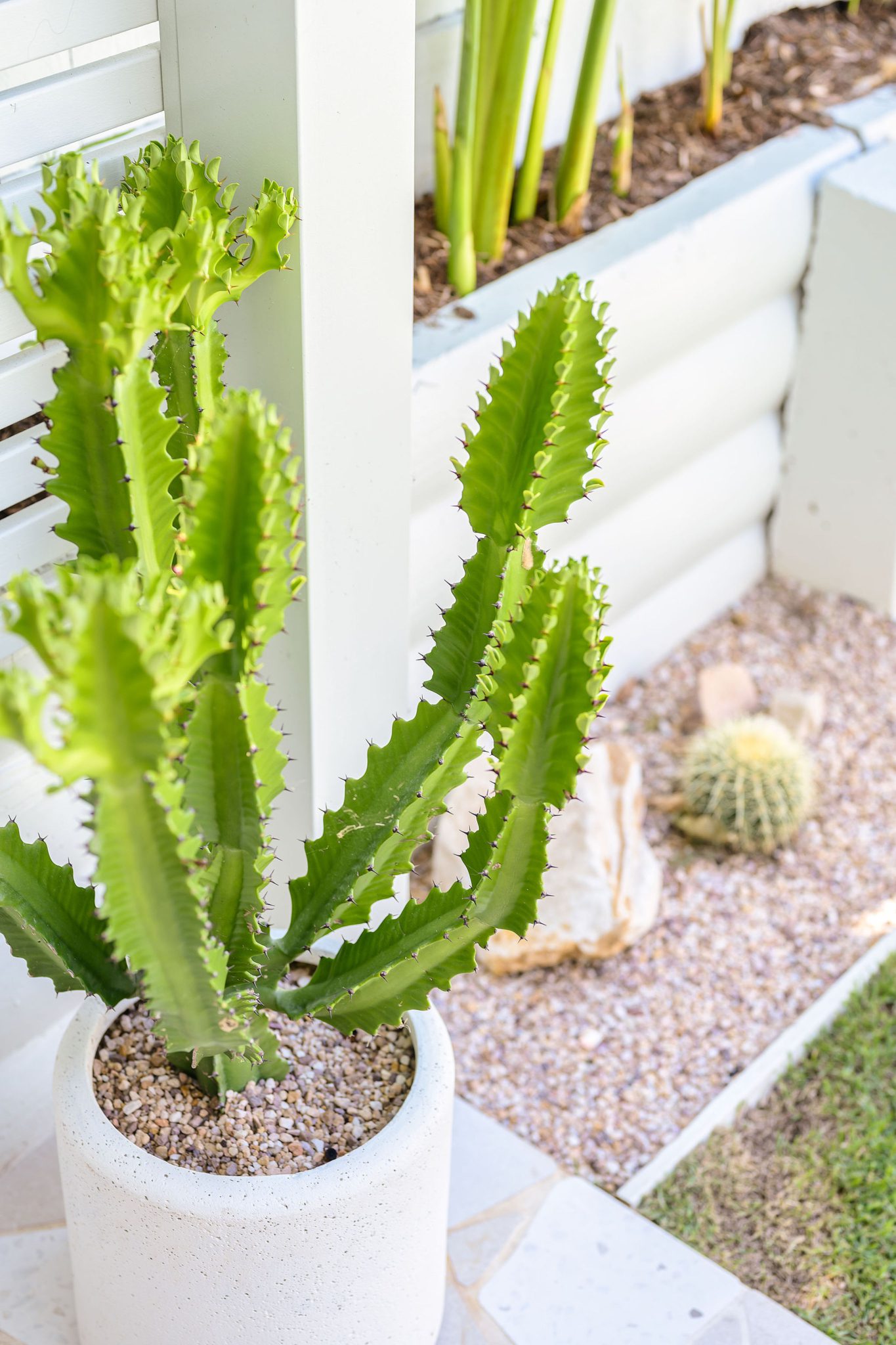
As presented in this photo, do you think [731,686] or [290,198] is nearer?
[290,198]

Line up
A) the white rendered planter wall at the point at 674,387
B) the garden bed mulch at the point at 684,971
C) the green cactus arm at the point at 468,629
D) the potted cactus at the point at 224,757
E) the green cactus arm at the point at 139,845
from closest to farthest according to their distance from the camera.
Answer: the green cactus arm at the point at 139,845 → the potted cactus at the point at 224,757 → the green cactus arm at the point at 468,629 → the garden bed mulch at the point at 684,971 → the white rendered planter wall at the point at 674,387

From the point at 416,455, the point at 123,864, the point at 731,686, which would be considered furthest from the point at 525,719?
the point at 731,686

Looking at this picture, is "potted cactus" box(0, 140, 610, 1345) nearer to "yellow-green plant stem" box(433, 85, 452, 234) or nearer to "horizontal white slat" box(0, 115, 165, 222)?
"horizontal white slat" box(0, 115, 165, 222)

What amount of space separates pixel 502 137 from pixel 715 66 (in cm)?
75

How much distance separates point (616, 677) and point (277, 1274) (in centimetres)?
195

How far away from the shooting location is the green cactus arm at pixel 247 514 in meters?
1.19

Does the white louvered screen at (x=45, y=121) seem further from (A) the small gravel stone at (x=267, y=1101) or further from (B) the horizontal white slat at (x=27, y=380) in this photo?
(A) the small gravel stone at (x=267, y=1101)

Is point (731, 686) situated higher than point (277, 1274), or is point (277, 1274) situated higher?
point (277, 1274)

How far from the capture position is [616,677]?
324 centimetres

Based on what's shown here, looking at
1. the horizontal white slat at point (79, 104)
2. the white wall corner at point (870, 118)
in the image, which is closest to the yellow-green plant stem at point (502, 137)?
the white wall corner at point (870, 118)

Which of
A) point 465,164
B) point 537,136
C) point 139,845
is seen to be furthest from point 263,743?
point 537,136

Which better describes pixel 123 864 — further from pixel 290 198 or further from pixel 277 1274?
pixel 290 198

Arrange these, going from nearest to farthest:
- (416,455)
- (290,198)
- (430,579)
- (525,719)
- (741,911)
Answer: (525,719)
(290,198)
(416,455)
(430,579)
(741,911)

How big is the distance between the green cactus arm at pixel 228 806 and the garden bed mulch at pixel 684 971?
0.95 metres
